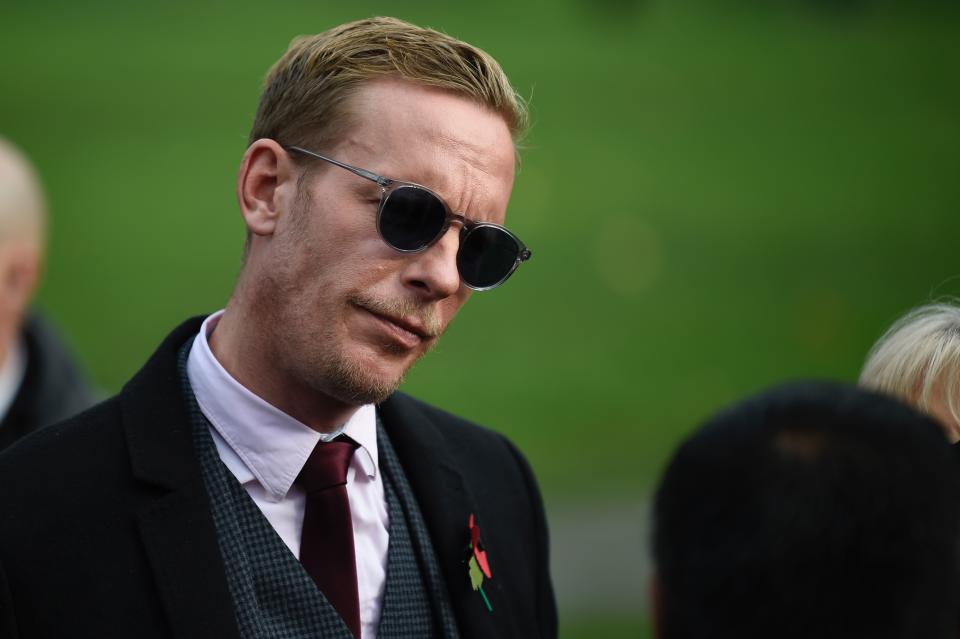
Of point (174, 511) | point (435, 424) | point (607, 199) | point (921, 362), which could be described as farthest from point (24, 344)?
point (607, 199)

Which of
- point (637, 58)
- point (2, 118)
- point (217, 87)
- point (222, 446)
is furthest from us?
point (637, 58)

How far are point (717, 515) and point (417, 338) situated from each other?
2.92 ft

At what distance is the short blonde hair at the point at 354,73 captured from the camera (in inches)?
84.9

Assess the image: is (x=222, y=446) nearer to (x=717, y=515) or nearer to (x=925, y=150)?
(x=717, y=515)

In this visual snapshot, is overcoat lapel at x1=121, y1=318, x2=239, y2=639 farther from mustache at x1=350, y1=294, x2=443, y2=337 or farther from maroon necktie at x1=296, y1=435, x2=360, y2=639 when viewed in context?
mustache at x1=350, y1=294, x2=443, y2=337

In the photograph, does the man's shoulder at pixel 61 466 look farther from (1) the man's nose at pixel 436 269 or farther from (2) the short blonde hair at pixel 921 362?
(2) the short blonde hair at pixel 921 362

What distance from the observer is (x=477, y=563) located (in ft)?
7.38

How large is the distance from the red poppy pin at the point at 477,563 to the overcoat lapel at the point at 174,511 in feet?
1.68

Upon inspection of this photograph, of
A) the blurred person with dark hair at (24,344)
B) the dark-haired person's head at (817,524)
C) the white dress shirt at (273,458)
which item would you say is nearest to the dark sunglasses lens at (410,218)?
the white dress shirt at (273,458)

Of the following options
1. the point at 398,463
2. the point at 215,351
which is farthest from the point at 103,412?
the point at 398,463

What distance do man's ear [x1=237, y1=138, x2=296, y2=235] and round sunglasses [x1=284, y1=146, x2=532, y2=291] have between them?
40mm

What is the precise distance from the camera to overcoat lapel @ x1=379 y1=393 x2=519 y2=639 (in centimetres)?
220

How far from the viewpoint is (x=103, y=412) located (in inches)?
84.0

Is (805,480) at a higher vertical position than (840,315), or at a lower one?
higher
